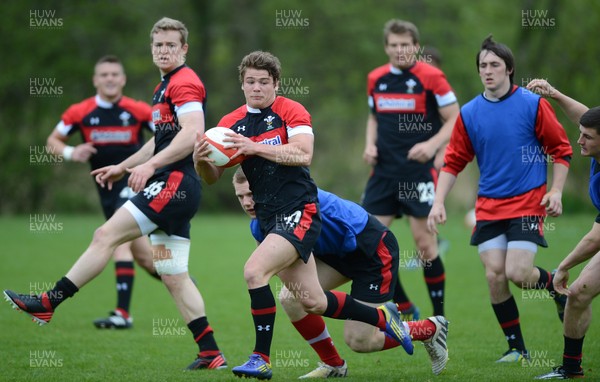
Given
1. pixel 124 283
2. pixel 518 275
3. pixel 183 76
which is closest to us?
pixel 518 275

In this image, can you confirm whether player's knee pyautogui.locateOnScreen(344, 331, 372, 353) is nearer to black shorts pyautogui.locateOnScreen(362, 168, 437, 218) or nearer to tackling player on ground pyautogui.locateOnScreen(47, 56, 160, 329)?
black shorts pyautogui.locateOnScreen(362, 168, 437, 218)

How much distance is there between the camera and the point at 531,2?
25703 mm

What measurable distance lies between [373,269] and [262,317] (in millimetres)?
967

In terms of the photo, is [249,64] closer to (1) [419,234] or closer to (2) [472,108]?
(2) [472,108]

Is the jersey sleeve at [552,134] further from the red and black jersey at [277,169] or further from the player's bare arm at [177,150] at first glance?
the player's bare arm at [177,150]

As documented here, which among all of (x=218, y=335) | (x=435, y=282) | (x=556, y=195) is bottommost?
(x=218, y=335)

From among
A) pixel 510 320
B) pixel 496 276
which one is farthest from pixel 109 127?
pixel 510 320

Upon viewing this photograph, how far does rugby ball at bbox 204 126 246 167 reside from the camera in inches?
200

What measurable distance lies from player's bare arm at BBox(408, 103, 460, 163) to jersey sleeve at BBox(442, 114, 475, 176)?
1548 millimetres

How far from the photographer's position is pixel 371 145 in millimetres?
8359

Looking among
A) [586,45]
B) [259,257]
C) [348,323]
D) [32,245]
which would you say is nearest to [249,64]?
[259,257]

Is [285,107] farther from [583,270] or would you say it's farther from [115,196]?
[115,196]

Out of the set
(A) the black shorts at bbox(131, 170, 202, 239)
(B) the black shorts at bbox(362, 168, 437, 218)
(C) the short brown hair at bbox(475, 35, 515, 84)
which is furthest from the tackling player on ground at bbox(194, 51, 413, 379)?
(B) the black shorts at bbox(362, 168, 437, 218)

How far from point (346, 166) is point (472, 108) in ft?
69.1
